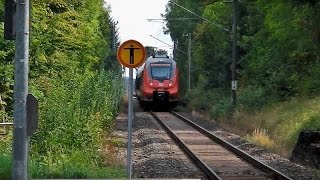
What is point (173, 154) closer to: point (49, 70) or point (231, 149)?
point (231, 149)

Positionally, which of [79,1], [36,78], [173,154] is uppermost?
[79,1]

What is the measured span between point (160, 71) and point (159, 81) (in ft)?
2.20

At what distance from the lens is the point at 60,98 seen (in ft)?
60.5

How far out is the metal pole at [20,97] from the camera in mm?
10219

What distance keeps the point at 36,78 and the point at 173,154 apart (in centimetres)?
634

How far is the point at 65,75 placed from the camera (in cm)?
2752

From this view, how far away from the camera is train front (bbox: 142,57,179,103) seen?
4981cm

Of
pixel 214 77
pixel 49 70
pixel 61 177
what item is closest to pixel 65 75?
pixel 49 70

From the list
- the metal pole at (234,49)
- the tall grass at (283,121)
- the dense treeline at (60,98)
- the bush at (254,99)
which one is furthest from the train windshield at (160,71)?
the dense treeline at (60,98)

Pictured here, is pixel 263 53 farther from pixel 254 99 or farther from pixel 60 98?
pixel 60 98

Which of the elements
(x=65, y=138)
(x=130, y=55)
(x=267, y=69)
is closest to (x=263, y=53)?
(x=267, y=69)

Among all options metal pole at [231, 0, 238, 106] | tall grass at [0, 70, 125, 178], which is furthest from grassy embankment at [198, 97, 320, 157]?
tall grass at [0, 70, 125, 178]

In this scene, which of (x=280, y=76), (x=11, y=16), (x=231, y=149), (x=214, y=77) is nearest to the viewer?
(x=11, y=16)

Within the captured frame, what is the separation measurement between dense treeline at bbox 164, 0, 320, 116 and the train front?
3.05 metres
